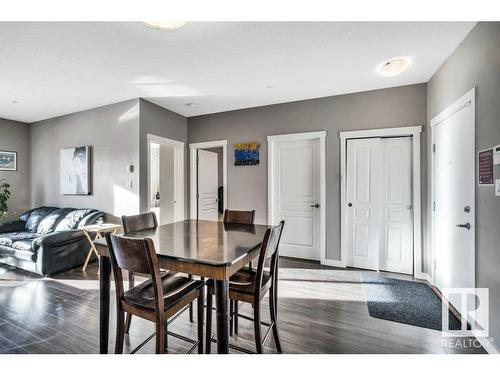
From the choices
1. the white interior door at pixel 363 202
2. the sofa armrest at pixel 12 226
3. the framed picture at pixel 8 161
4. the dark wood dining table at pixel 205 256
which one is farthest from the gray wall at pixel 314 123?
the framed picture at pixel 8 161

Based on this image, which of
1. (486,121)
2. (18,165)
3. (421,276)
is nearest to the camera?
(486,121)

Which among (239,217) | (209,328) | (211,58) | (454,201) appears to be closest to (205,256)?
(209,328)

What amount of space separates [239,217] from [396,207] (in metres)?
2.25

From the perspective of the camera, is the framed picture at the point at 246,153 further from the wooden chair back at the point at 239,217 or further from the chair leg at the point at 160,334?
the chair leg at the point at 160,334

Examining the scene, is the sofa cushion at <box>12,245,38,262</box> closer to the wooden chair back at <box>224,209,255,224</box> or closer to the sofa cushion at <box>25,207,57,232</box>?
the sofa cushion at <box>25,207,57,232</box>

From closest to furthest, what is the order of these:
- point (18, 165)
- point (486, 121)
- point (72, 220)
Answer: point (486, 121) → point (72, 220) → point (18, 165)

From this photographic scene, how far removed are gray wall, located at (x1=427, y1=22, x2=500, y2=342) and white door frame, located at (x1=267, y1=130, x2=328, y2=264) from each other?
1.71 metres

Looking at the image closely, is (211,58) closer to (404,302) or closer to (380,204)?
(380,204)

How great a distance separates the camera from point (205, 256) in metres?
1.39

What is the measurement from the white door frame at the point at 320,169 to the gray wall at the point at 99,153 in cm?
202

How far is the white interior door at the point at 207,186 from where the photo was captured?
482cm
